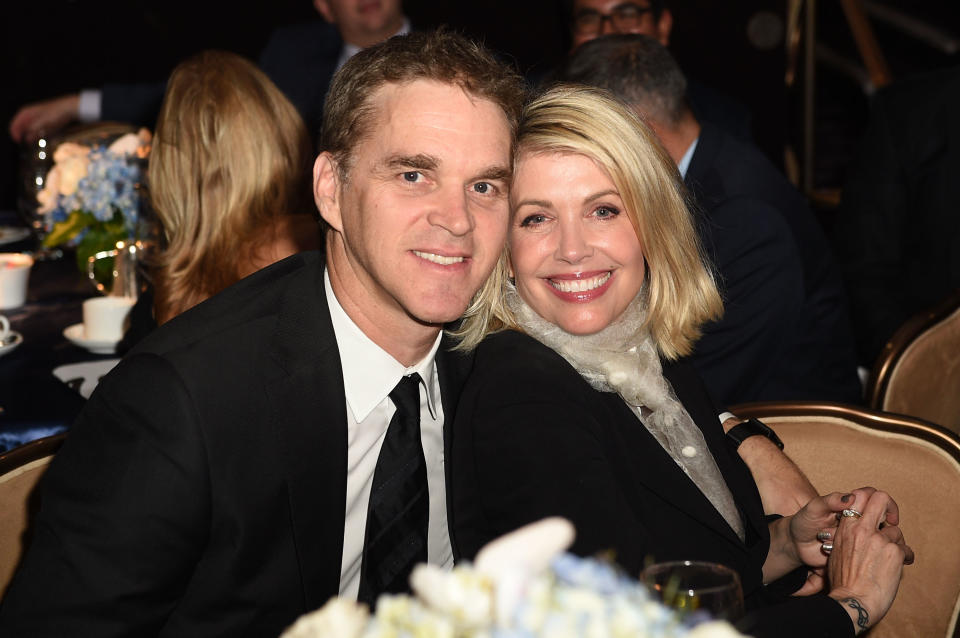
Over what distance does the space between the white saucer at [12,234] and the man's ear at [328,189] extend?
290cm

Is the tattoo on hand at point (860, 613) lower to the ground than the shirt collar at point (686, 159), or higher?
lower

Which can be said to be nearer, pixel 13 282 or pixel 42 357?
pixel 42 357

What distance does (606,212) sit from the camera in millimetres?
1990

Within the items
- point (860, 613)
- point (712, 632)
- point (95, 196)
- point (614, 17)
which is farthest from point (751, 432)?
point (614, 17)

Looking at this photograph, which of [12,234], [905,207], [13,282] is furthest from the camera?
[12,234]

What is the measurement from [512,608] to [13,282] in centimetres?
308

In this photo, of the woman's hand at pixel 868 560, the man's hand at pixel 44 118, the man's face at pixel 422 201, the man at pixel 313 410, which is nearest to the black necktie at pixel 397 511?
the man at pixel 313 410

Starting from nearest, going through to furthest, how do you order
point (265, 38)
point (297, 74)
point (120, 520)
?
1. point (120, 520)
2. point (297, 74)
3. point (265, 38)

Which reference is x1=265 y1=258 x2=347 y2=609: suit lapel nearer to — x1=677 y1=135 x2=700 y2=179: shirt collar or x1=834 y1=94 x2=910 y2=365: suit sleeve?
x1=677 y1=135 x2=700 y2=179: shirt collar

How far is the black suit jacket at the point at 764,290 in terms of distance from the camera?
295 centimetres

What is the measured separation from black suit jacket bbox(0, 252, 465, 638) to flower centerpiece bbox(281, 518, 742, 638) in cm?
72

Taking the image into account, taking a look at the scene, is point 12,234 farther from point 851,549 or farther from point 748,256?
point 851,549

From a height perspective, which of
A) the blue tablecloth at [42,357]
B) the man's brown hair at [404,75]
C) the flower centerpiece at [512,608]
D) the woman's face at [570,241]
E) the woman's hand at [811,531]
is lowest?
the blue tablecloth at [42,357]

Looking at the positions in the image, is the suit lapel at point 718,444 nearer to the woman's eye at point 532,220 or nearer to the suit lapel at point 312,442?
the woman's eye at point 532,220
